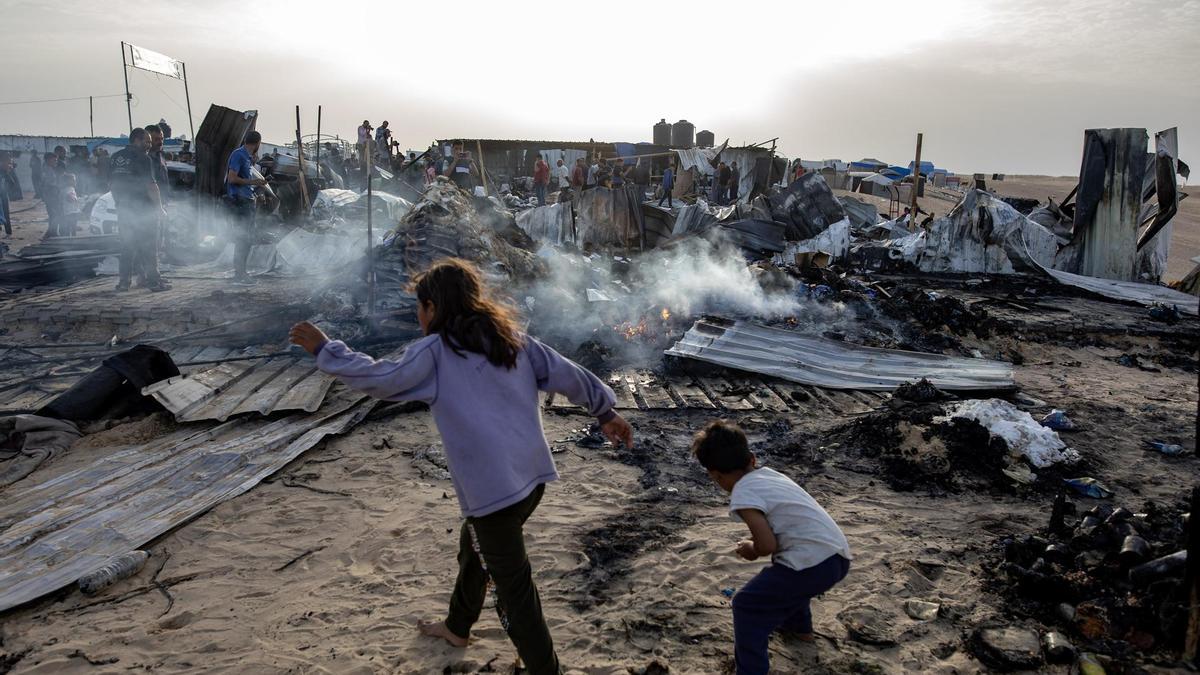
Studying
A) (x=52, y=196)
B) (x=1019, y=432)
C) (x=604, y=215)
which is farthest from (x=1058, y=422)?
(x=52, y=196)

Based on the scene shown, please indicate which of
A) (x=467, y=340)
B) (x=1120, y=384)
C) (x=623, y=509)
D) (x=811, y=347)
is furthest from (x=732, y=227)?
(x=467, y=340)

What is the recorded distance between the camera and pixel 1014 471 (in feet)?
16.3

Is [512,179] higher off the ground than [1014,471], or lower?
higher

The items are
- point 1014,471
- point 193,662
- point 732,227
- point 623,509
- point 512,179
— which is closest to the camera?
point 193,662

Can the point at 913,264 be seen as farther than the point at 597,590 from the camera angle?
Yes

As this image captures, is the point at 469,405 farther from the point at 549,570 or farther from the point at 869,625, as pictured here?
the point at 869,625

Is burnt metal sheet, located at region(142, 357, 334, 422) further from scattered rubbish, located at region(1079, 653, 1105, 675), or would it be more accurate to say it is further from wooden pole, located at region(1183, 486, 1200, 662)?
wooden pole, located at region(1183, 486, 1200, 662)

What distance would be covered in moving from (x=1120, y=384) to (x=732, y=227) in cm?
829

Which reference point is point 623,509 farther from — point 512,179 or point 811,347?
point 512,179

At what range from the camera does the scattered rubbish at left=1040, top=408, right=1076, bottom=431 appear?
5902 millimetres

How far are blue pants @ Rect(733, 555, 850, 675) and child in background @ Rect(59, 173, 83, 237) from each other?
62.9 feet

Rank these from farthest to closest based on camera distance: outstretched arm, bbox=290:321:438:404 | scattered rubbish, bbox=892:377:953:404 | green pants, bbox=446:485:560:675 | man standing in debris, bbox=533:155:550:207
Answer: man standing in debris, bbox=533:155:550:207 → scattered rubbish, bbox=892:377:953:404 → green pants, bbox=446:485:560:675 → outstretched arm, bbox=290:321:438:404

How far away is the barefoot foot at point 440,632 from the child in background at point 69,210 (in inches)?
707

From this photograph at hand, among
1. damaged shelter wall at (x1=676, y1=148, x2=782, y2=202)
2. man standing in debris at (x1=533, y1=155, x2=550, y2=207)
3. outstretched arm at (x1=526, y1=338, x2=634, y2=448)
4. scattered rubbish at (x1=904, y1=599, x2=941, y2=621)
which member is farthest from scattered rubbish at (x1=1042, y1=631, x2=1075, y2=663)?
damaged shelter wall at (x1=676, y1=148, x2=782, y2=202)
